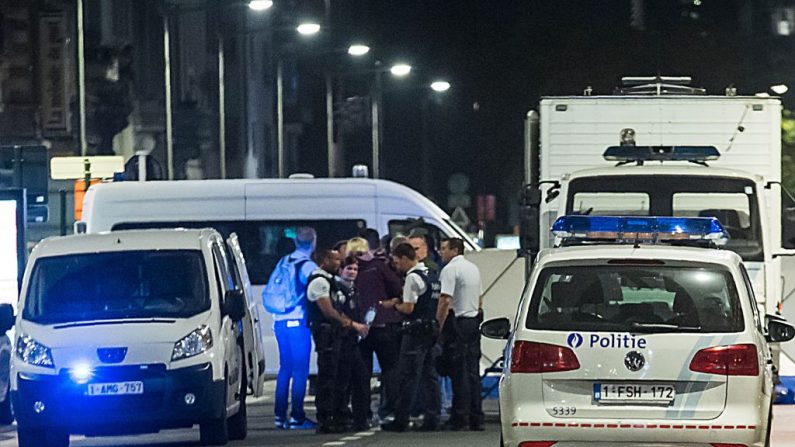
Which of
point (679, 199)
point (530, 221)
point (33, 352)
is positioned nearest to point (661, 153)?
point (679, 199)

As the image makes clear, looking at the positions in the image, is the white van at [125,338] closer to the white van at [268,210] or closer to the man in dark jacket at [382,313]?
the man in dark jacket at [382,313]

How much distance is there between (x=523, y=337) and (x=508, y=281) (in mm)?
8063

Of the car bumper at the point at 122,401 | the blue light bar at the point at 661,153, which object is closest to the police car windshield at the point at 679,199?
the blue light bar at the point at 661,153

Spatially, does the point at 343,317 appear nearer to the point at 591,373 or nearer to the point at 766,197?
the point at 766,197

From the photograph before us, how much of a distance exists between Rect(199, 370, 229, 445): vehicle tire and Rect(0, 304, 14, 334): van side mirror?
189 centimetres

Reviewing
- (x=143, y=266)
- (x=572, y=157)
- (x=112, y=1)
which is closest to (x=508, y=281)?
(x=572, y=157)

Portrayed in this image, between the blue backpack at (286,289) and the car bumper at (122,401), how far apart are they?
10.1ft

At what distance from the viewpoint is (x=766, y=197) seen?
60.1ft

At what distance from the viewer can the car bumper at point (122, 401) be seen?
16.1m

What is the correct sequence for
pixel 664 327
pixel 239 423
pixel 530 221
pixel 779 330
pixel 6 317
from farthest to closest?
pixel 530 221 → pixel 239 423 → pixel 6 317 → pixel 779 330 → pixel 664 327

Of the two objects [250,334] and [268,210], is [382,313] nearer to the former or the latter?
[250,334]

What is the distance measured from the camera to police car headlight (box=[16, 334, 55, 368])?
53.3ft

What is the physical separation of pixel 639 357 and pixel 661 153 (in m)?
6.55

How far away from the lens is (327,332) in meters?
18.2
